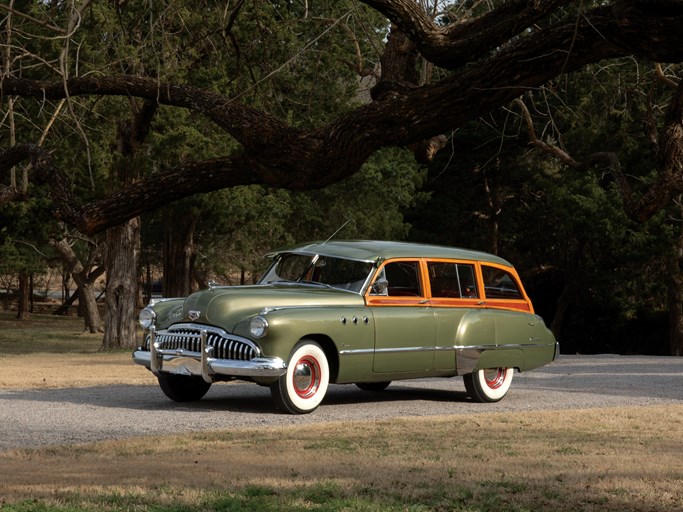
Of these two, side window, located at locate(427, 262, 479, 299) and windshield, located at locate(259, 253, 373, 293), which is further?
side window, located at locate(427, 262, 479, 299)

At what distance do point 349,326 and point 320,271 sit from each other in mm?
1123

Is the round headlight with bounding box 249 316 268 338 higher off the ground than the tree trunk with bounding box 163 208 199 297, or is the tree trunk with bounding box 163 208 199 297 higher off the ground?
the tree trunk with bounding box 163 208 199 297

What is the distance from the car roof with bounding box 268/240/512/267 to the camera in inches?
508

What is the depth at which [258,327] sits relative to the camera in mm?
11453

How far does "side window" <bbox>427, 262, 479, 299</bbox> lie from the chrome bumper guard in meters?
2.61

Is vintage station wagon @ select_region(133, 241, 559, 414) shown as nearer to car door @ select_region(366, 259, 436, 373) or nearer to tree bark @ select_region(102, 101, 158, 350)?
car door @ select_region(366, 259, 436, 373)

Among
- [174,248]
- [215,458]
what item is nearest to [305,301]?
[215,458]

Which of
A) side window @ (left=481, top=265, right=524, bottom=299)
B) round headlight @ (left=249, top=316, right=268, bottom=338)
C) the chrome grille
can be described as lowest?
the chrome grille

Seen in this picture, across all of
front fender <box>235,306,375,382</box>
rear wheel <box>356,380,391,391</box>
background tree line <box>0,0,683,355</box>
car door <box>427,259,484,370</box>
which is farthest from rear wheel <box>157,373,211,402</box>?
car door <box>427,259,484,370</box>

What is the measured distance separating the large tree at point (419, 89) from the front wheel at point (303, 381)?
1826 mm

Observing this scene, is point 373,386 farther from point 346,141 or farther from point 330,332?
point 346,141

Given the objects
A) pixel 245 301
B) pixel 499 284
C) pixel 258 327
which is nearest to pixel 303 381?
pixel 258 327

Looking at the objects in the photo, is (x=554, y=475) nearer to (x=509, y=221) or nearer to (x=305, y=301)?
(x=305, y=301)

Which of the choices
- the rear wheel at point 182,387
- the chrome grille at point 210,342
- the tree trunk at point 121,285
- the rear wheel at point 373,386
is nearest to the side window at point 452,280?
the rear wheel at point 373,386
